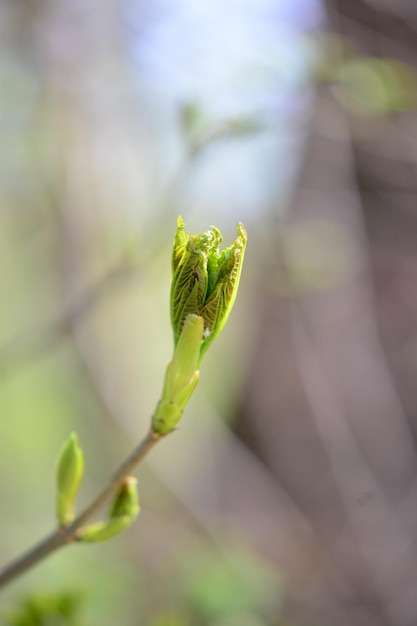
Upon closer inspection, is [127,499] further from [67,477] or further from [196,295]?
[196,295]

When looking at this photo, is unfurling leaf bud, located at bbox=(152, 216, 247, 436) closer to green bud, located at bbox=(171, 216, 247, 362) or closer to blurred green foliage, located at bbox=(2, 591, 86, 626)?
green bud, located at bbox=(171, 216, 247, 362)

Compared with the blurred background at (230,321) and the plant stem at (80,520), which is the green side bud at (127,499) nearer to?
the plant stem at (80,520)

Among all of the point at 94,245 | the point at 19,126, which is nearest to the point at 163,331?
the point at 94,245

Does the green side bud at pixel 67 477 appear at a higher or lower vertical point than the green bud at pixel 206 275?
lower

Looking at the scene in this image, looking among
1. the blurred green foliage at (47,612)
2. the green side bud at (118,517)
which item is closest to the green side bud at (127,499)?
the green side bud at (118,517)

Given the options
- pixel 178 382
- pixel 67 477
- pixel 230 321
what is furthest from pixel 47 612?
pixel 230 321

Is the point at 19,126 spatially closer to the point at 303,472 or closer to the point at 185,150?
the point at 185,150
